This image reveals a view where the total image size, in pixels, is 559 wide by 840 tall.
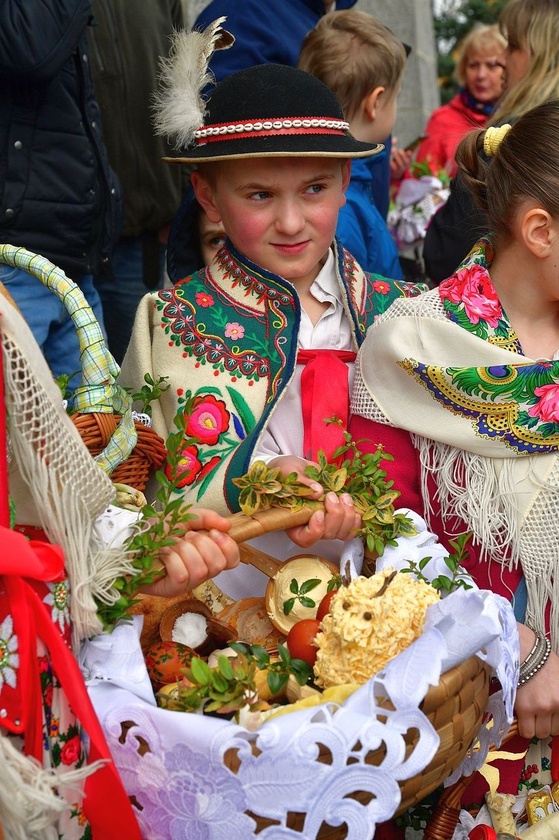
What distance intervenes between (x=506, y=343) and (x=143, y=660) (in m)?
1.06

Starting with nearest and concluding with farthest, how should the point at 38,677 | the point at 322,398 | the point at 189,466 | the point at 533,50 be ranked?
the point at 38,677 < the point at 189,466 < the point at 322,398 < the point at 533,50

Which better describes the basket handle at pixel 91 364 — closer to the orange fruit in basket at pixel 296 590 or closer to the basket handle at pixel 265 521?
the basket handle at pixel 265 521

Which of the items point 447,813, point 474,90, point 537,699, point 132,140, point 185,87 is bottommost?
point 447,813

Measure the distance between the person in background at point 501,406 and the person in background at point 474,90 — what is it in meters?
3.16

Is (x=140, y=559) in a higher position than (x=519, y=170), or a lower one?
lower

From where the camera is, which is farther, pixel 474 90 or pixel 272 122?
pixel 474 90

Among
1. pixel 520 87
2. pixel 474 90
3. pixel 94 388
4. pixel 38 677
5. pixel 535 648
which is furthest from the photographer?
pixel 474 90

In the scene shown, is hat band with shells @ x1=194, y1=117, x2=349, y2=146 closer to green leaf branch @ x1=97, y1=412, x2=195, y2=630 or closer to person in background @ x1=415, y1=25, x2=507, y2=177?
green leaf branch @ x1=97, y1=412, x2=195, y2=630

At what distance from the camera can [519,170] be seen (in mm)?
2230

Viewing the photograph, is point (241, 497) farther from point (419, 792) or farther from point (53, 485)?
point (419, 792)

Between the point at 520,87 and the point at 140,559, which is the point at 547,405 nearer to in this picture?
the point at 140,559

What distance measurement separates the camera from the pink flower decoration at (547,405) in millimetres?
2047

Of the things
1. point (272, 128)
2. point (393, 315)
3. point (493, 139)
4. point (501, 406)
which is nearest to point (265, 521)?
point (501, 406)

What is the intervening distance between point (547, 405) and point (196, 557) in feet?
2.74
